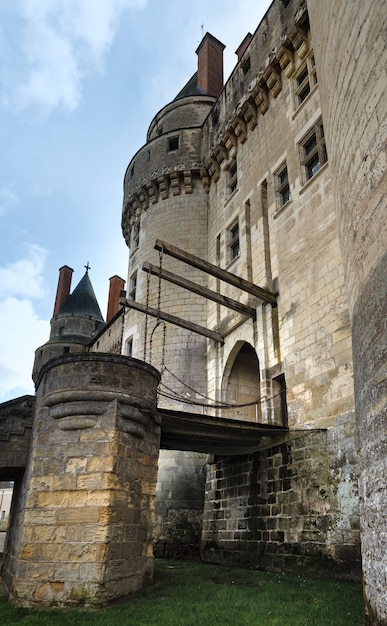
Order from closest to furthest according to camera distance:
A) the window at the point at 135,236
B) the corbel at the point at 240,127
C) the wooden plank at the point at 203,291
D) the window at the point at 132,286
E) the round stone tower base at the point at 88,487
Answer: the round stone tower base at the point at 88,487, the wooden plank at the point at 203,291, the corbel at the point at 240,127, the window at the point at 132,286, the window at the point at 135,236

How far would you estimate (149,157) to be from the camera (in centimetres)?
1753

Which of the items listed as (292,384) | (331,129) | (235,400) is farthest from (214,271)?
(331,129)

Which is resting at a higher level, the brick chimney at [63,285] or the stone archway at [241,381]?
the brick chimney at [63,285]

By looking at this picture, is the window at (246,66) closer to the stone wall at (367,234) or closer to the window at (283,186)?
the window at (283,186)

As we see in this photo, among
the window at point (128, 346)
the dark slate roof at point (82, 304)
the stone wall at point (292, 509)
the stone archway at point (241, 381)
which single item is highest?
the dark slate roof at point (82, 304)

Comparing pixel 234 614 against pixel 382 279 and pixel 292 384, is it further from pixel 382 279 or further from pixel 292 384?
pixel 292 384

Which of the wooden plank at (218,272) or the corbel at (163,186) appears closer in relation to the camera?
the wooden plank at (218,272)

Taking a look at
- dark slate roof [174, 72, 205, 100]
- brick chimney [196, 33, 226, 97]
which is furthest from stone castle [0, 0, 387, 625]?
brick chimney [196, 33, 226, 97]

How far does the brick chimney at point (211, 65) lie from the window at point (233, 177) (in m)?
6.08

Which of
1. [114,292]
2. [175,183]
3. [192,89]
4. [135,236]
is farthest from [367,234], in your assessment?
[114,292]

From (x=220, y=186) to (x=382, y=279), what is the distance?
1239 cm

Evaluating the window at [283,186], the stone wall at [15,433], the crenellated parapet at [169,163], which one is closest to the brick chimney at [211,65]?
the crenellated parapet at [169,163]

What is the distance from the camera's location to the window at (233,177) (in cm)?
1461

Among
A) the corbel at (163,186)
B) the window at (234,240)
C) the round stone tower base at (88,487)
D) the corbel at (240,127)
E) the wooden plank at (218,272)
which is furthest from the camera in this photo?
the corbel at (163,186)
